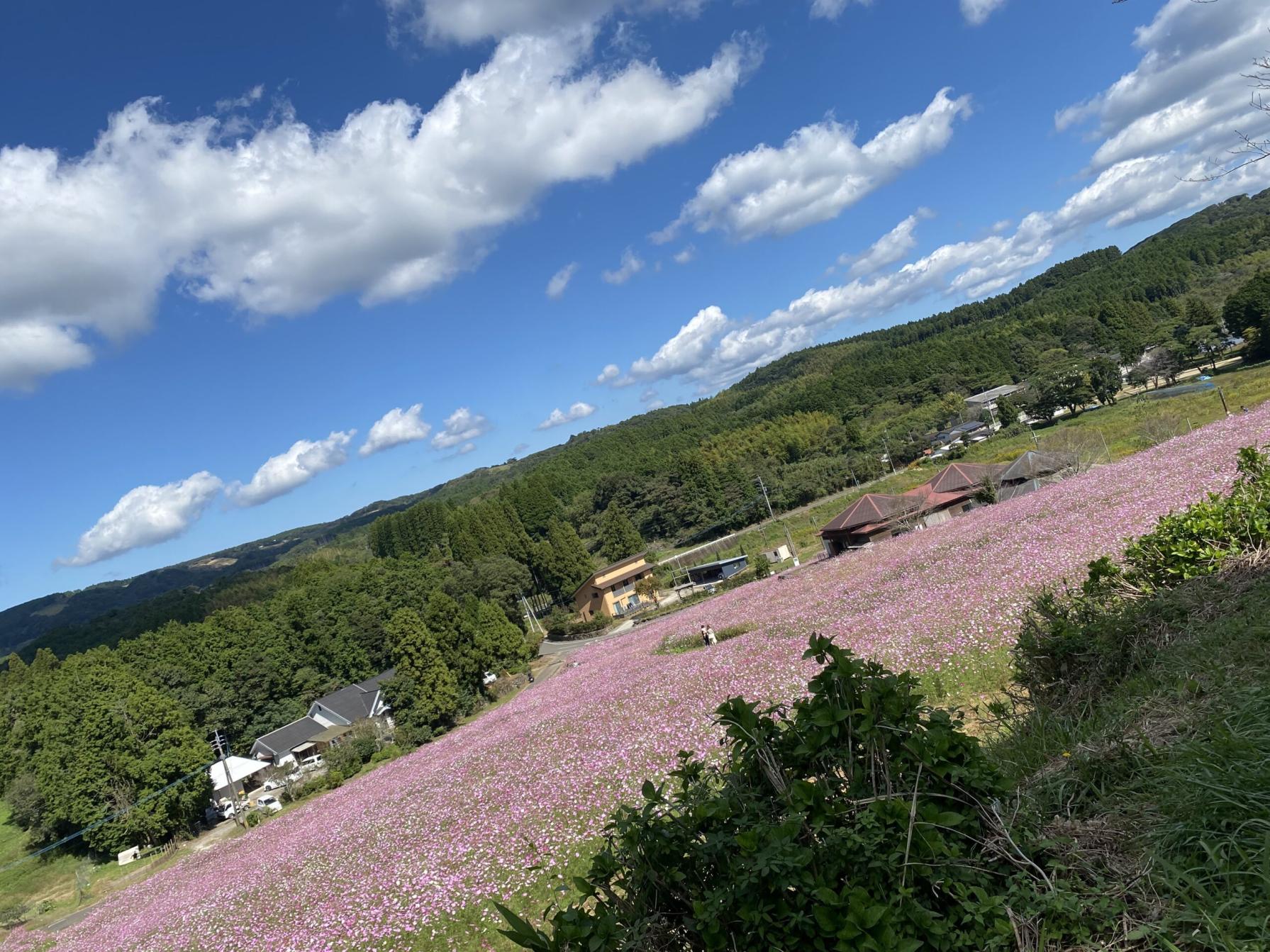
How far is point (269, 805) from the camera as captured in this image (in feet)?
125

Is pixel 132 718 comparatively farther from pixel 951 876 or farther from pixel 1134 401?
pixel 1134 401

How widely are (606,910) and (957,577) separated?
581 inches

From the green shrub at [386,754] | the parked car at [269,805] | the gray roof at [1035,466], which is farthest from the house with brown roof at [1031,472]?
the parked car at [269,805]

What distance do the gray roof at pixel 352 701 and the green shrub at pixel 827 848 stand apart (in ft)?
182

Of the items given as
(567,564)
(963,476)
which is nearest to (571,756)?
(963,476)

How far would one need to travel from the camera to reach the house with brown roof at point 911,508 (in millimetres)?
39594

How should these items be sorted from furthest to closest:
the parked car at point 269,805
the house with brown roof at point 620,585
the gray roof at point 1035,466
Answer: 1. the house with brown roof at point 620,585
2. the parked car at point 269,805
3. the gray roof at point 1035,466

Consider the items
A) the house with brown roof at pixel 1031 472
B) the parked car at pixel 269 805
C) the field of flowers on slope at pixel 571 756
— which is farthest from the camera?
the parked car at pixel 269 805

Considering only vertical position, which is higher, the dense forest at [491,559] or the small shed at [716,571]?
the dense forest at [491,559]

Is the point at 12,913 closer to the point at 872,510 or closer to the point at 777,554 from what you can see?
the point at 872,510

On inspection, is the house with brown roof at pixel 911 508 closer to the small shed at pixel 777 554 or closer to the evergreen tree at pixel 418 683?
the small shed at pixel 777 554

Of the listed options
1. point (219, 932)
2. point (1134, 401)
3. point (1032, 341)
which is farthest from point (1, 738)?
point (1032, 341)

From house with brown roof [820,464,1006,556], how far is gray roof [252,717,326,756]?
44.5m

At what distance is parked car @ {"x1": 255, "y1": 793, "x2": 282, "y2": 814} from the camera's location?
3512 centimetres
